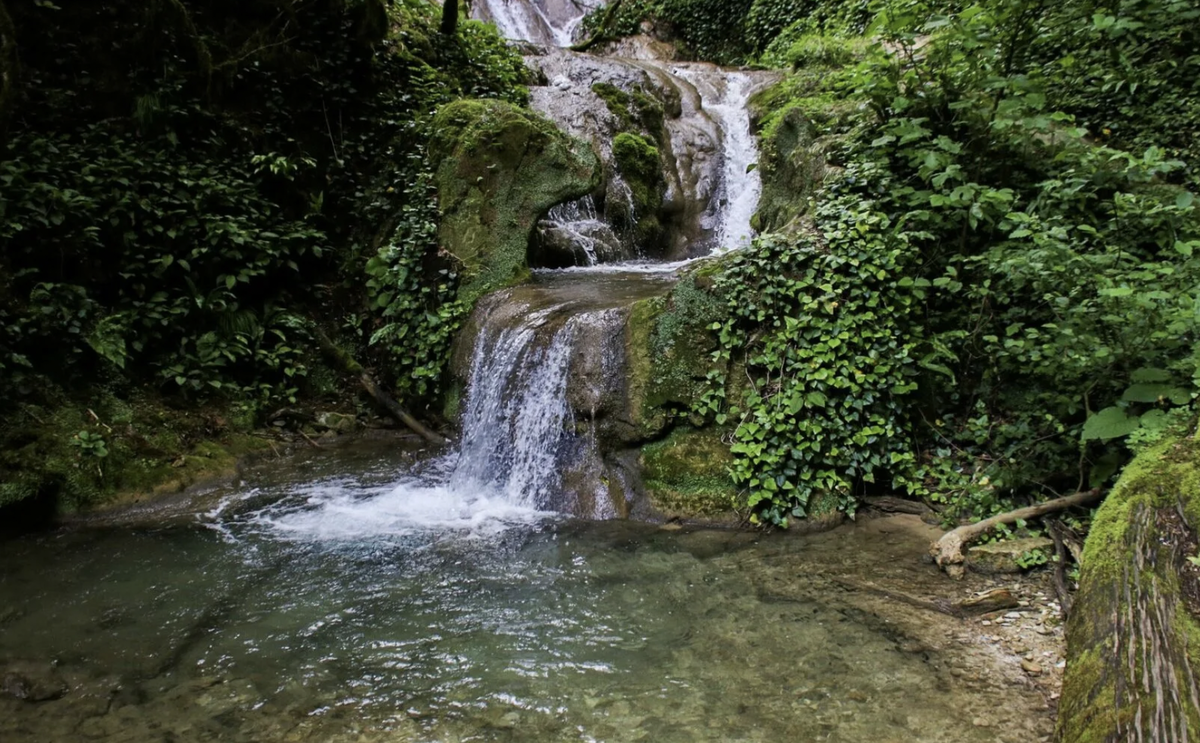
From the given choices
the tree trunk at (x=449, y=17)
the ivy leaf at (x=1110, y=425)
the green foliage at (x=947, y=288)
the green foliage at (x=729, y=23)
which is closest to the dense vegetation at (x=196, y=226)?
the tree trunk at (x=449, y=17)

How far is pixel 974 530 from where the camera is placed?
169 inches

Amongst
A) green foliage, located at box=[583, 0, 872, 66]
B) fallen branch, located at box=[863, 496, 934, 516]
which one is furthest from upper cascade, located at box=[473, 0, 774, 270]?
fallen branch, located at box=[863, 496, 934, 516]

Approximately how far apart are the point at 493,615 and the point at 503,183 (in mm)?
5570

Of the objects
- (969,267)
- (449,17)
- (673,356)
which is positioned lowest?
(673,356)

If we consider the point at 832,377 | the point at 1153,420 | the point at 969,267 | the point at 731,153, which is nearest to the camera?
the point at 1153,420

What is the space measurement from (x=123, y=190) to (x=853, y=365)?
24.2 ft

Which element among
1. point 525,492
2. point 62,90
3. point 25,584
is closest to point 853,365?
point 525,492

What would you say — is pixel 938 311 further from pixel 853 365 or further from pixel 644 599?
pixel 644 599

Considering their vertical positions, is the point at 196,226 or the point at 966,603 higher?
the point at 196,226

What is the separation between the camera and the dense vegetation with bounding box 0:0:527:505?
5.68 metres

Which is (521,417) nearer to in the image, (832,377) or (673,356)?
(673,356)

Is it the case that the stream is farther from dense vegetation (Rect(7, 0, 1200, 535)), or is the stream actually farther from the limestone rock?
dense vegetation (Rect(7, 0, 1200, 535))

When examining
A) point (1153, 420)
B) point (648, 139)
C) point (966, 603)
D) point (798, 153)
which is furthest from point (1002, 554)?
point (648, 139)

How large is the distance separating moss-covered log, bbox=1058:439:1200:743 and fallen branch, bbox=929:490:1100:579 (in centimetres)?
99
